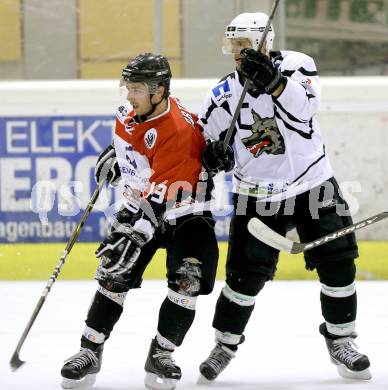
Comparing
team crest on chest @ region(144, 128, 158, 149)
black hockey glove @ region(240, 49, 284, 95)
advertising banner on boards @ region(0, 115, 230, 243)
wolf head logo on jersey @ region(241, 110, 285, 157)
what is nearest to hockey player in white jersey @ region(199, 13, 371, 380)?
wolf head logo on jersey @ region(241, 110, 285, 157)

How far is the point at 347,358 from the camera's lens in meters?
3.63

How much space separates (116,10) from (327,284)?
2613 millimetres

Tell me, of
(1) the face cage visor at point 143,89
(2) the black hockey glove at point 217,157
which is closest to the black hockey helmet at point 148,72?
(1) the face cage visor at point 143,89

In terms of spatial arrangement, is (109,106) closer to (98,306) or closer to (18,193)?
(18,193)

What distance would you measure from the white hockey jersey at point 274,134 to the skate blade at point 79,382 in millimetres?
750

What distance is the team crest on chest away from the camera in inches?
133

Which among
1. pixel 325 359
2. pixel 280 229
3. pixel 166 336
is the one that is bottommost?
pixel 325 359

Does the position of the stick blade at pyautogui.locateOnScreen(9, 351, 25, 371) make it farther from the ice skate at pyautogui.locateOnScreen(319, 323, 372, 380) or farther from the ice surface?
the ice skate at pyautogui.locateOnScreen(319, 323, 372, 380)

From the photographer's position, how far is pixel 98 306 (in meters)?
3.50

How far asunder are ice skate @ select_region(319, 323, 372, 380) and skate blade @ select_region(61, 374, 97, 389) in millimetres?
764

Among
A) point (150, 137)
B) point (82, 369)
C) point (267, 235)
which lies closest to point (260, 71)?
point (150, 137)

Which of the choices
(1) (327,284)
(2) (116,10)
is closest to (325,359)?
(1) (327,284)

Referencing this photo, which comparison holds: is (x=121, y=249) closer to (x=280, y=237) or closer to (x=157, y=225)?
(x=157, y=225)

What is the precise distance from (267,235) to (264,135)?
30 centimetres
